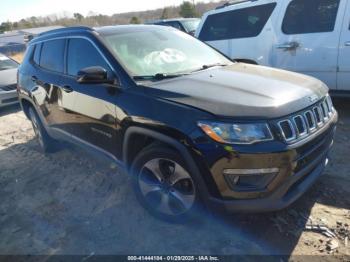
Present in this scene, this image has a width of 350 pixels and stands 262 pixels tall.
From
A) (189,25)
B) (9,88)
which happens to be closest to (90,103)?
(9,88)

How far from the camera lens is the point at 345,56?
5.10 meters

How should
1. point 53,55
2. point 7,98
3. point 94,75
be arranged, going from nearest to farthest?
point 94,75 → point 53,55 → point 7,98

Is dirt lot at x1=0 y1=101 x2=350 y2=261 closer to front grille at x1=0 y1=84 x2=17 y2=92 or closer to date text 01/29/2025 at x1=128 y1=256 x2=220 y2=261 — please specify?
date text 01/29/2025 at x1=128 y1=256 x2=220 y2=261

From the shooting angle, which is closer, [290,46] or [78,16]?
[290,46]

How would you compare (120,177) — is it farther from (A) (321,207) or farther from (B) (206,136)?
(A) (321,207)

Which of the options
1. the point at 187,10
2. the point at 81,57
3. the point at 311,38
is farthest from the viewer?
the point at 187,10

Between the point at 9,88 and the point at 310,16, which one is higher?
the point at 310,16

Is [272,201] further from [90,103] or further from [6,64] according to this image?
[6,64]

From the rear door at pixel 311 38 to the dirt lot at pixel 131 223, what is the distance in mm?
1526

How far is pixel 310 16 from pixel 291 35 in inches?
15.6

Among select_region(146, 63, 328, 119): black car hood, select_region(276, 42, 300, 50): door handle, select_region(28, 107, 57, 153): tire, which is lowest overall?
select_region(28, 107, 57, 153): tire

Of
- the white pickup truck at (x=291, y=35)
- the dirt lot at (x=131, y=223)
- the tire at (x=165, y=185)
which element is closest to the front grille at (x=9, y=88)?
the dirt lot at (x=131, y=223)

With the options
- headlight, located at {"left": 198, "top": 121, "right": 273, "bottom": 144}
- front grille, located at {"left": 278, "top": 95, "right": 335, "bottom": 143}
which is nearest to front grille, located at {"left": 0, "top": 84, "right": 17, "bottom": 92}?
headlight, located at {"left": 198, "top": 121, "right": 273, "bottom": 144}

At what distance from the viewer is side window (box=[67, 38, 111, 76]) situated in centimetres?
345
